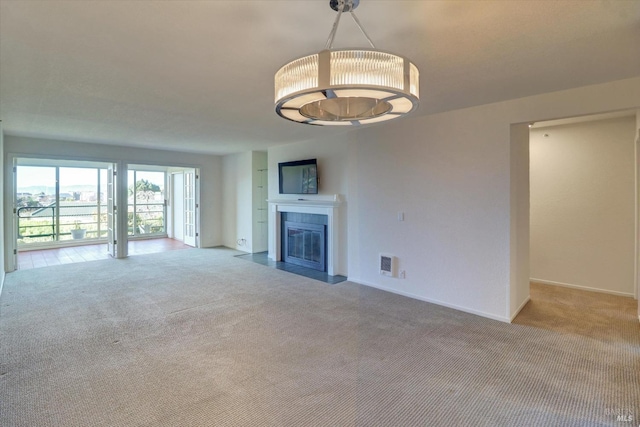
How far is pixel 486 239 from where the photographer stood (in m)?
3.54

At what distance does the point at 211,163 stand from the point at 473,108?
6.42 metres

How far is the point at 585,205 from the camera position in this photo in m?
4.48

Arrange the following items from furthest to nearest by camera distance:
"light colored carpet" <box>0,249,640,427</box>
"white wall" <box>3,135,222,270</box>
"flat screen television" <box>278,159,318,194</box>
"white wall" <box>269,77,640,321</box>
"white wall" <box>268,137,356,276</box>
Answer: "flat screen television" <box>278,159,318,194</box> → "white wall" <box>3,135,222,270</box> → "white wall" <box>268,137,356,276</box> → "white wall" <box>269,77,640,321</box> → "light colored carpet" <box>0,249,640,427</box>

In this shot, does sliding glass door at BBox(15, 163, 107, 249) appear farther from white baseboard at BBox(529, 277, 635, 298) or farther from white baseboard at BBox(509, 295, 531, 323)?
white baseboard at BBox(529, 277, 635, 298)

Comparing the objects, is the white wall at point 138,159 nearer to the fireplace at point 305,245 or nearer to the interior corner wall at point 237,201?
the interior corner wall at point 237,201

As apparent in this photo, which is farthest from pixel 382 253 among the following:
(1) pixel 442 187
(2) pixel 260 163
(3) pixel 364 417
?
(2) pixel 260 163

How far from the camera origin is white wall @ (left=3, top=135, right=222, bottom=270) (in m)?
5.52

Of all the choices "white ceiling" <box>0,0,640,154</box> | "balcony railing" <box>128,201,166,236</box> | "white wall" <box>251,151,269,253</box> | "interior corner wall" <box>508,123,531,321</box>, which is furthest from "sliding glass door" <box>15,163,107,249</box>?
"interior corner wall" <box>508,123,531,321</box>

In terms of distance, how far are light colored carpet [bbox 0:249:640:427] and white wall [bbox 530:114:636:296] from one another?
4.73 ft

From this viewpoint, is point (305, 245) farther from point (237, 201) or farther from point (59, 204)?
point (59, 204)

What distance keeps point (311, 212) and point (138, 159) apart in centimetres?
411

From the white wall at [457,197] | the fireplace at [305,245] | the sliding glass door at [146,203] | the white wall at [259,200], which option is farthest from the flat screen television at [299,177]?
the sliding glass door at [146,203]

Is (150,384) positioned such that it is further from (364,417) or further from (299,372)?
(364,417)

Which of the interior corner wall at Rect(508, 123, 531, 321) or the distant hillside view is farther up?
the distant hillside view
